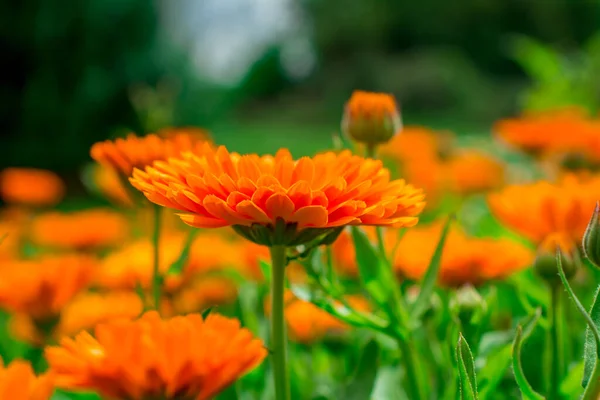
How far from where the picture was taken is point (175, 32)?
205 inches

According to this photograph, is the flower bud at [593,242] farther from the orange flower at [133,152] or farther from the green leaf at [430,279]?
the orange flower at [133,152]

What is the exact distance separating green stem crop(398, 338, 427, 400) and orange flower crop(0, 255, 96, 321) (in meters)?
0.31

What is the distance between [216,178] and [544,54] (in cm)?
186

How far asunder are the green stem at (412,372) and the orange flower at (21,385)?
27 centimetres

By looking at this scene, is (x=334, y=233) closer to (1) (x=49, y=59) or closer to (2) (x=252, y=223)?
(2) (x=252, y=223)

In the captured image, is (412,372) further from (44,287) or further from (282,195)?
(44,287)

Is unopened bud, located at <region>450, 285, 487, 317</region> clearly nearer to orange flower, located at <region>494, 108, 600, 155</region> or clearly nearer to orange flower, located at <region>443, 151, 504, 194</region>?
orange flower, located at <region>494, 108, 600, 155</region>

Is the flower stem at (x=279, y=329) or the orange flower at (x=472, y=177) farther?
the orange flower at (x=472, y=177)

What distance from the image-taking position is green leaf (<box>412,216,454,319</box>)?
22.5 inches

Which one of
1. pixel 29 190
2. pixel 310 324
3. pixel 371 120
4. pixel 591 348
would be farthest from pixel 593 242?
pixel 29 190

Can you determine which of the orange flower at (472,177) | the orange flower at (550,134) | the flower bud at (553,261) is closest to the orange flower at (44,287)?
the flower bud at (553,261)

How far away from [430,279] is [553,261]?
9cm

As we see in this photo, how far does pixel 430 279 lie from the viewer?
1.90ft

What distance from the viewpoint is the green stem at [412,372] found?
1.84 ft
